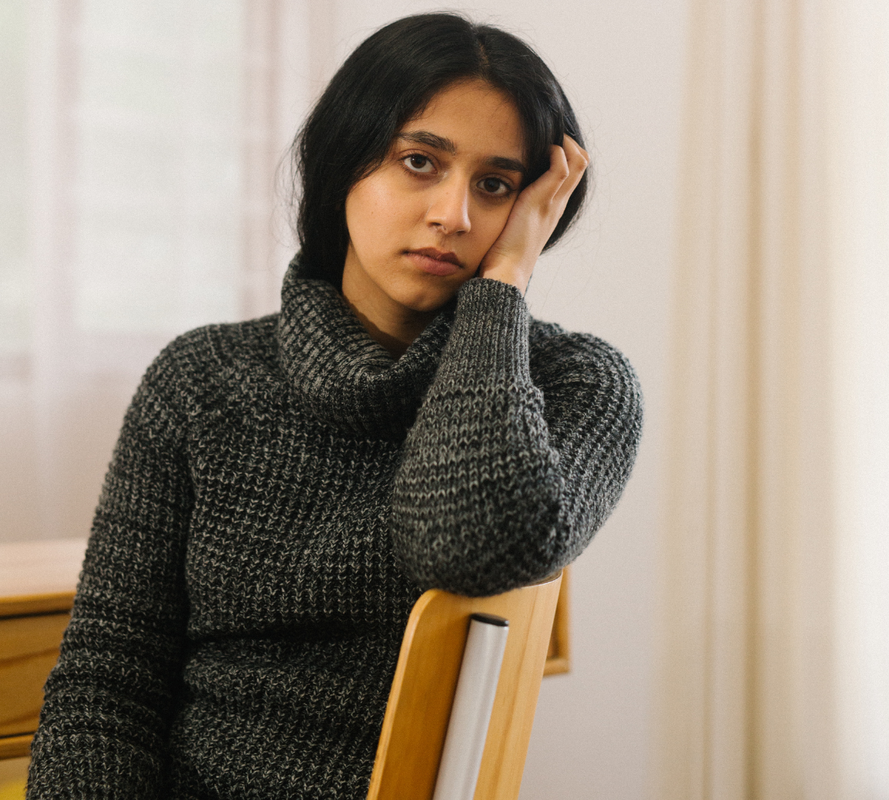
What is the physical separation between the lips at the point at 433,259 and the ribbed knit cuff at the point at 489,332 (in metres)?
0.03

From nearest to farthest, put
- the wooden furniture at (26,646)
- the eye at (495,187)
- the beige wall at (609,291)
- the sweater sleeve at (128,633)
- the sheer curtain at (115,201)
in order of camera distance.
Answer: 1. the sweater sleeve at (128,633)
2. the eye at (495,187)
3. the wooden furniture at (26,646)
4. the sheer curtain at (115,201)
5. the beige wall at (609,291)

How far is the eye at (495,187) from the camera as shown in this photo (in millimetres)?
887

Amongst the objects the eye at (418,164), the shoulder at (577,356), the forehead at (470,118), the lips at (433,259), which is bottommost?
the shoulder at (577,356)

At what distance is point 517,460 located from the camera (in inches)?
27.4

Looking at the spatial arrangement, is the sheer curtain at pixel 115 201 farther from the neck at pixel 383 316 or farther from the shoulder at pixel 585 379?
Result: the shoulder at pixel 585 379

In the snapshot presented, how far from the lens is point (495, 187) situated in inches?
35.4

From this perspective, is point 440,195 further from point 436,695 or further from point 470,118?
point 436,695

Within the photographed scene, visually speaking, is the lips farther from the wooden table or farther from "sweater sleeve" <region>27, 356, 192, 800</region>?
the wooden table

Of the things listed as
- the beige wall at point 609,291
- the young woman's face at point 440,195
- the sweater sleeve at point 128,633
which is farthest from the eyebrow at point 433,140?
the beige wall at point 609,291

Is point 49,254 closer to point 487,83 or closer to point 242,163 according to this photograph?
point 242,163

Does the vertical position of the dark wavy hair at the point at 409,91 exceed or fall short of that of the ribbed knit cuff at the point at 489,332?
it exceeds it

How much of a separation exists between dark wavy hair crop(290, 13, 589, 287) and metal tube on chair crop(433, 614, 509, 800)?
53 cm

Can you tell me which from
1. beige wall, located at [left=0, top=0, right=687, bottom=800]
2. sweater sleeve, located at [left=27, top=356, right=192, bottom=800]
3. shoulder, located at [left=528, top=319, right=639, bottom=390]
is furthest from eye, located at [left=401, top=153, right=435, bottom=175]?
beige wall, located at [left=0, top=0, right=687, bottom=800]

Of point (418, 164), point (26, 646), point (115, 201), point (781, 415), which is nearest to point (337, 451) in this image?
point (418, 164)
